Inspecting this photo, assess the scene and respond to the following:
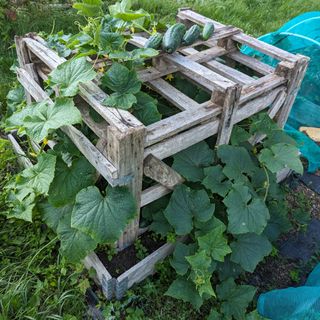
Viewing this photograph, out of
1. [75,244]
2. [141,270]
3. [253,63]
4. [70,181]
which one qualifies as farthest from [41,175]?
[253,63]

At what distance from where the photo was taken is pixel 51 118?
79.8 inches

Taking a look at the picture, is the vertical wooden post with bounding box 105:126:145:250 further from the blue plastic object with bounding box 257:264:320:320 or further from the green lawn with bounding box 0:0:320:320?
the blue plastic object with bounding box 257:264:320:320

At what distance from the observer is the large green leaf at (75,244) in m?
2.22

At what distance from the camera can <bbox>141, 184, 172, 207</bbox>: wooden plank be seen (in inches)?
93.4

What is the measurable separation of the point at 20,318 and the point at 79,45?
171 cm

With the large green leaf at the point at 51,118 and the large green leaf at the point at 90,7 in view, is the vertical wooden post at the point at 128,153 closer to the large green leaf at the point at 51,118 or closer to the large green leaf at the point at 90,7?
the large green leaf at the point at 51,118

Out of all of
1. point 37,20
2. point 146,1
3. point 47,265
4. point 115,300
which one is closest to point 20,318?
point 47,265

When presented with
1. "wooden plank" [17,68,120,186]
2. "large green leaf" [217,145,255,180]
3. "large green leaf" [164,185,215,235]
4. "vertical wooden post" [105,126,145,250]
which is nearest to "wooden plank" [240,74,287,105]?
"large green leaf" [217,145,255,180]

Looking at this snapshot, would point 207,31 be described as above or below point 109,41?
below

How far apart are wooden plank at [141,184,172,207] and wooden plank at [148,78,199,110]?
54 cm

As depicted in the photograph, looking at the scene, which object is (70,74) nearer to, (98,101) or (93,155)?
(98,101)

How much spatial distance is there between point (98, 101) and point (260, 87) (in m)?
1.15

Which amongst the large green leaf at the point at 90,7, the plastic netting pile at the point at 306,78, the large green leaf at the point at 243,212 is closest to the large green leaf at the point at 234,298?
the large green leaf at the point at 243,212

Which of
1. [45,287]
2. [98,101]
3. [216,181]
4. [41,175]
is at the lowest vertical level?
[45,287]
